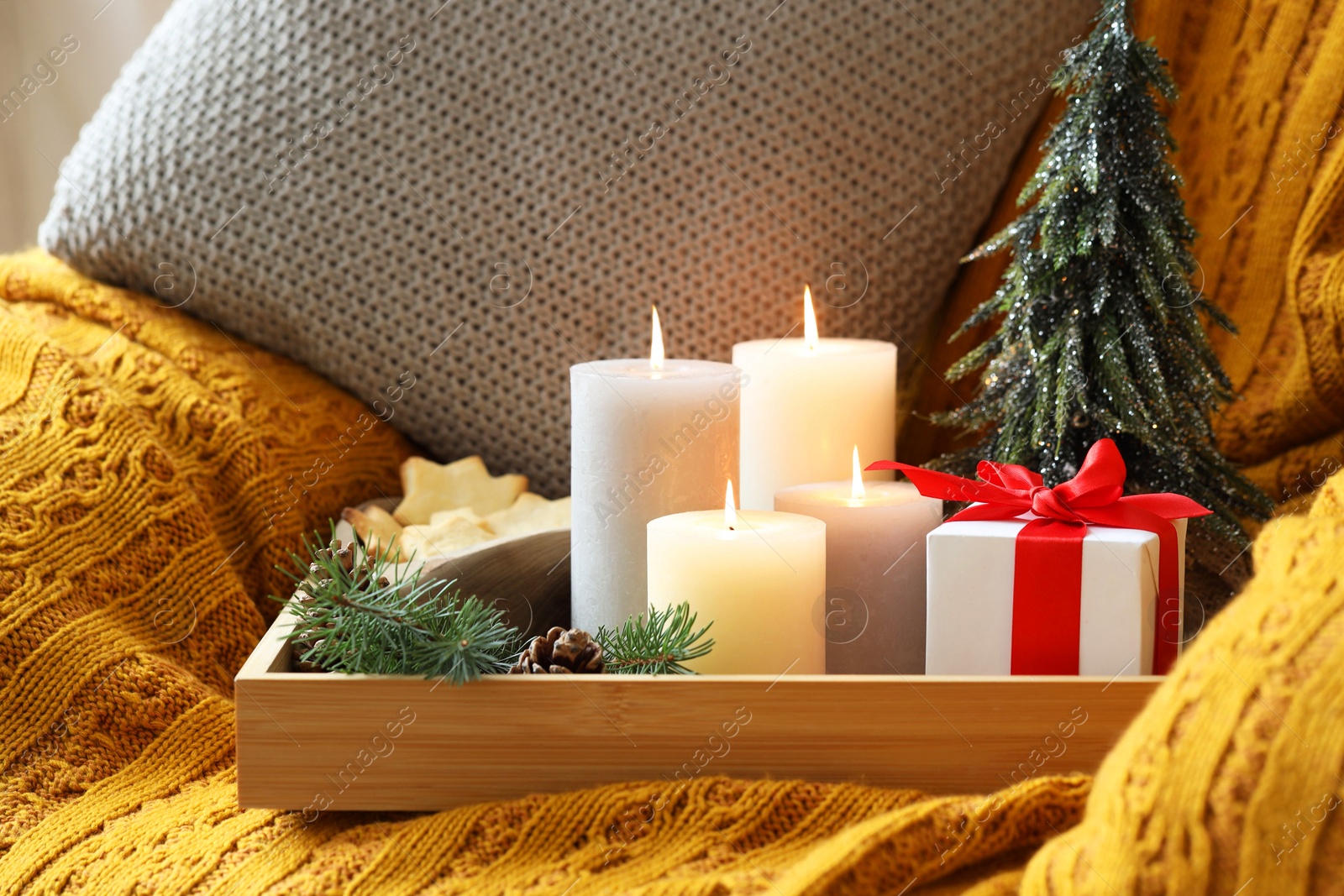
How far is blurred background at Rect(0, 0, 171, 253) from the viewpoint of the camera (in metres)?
1.57

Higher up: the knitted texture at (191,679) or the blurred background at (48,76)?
the blurred background at (48,76)

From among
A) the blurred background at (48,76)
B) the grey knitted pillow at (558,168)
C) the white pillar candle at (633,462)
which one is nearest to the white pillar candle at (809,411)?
the white pillar candle at (633,462)

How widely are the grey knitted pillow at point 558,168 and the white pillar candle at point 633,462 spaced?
0.28 meters

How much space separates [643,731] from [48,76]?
4.82 ft

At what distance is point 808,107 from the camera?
972 millimetres

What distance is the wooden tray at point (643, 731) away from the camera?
1.82 ft

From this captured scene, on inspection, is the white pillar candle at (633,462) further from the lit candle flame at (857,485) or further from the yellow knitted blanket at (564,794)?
the yellow knitted blanket at (564,794)

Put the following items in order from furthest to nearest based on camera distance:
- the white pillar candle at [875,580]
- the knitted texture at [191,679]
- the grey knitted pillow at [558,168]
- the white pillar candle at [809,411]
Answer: the grey knitted pillow at [558,168] → the white pillar candle at [809,411] → the white pillar candle at [875,580] → the knitted texture at [191,679]

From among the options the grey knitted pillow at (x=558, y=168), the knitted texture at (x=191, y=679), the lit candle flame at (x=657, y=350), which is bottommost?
the knitted texture at (x=191, y=679)

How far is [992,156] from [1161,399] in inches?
13.9

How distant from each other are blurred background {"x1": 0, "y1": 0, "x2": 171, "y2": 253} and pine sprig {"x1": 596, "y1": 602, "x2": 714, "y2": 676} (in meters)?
1.41

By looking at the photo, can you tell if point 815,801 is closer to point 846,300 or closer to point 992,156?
point 846,300

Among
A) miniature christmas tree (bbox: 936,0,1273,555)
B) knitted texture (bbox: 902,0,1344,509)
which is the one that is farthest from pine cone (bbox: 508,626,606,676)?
knitted texture (bbox: 902,0,1344,509)

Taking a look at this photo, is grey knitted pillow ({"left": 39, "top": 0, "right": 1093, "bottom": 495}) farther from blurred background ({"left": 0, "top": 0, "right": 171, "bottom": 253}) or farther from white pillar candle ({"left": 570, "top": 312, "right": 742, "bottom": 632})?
blurred background ({"left": 0, "top": 0, "right": 171, "bottom": 253})
